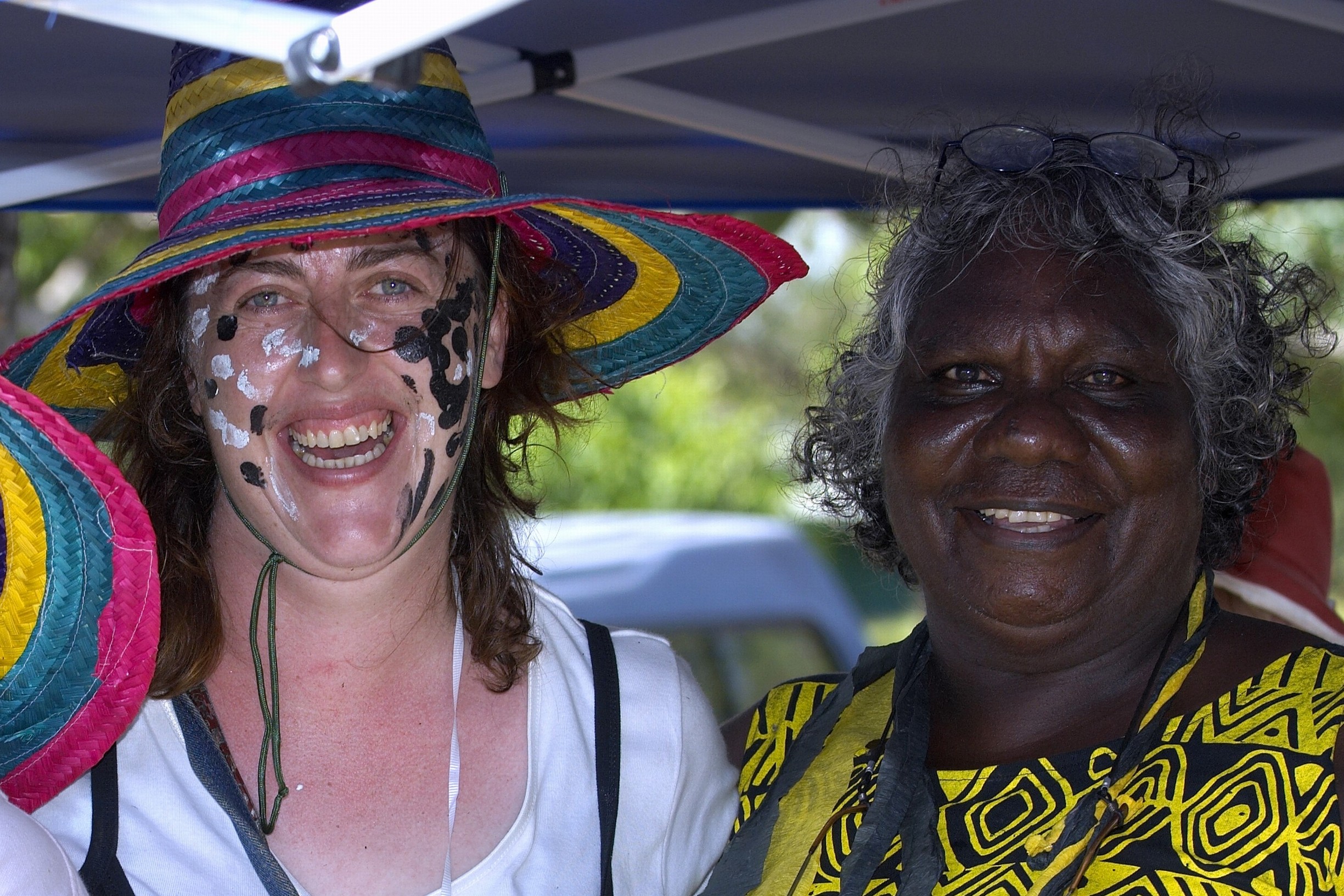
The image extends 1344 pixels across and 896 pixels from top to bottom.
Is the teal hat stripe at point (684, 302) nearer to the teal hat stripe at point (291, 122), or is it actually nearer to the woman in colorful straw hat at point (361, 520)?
the woman in colorful straw hat at point (361, 520)

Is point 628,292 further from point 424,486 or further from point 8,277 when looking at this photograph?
point 8,277

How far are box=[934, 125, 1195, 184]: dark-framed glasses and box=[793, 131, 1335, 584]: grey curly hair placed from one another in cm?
1

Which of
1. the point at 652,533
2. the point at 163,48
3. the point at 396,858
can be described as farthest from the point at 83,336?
the point at 652,533

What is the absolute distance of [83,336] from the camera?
2.14 m

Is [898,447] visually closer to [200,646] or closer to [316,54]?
[200,646]

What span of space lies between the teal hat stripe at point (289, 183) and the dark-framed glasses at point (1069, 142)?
87 centimetres

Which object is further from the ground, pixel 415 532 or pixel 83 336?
pixel 83 336

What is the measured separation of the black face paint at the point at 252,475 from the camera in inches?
76.2

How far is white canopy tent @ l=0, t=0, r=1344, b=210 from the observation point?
2326 millimetres

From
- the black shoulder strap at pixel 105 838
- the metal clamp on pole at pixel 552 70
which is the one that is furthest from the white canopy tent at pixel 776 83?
the black shoulder strap at pixel 105 838

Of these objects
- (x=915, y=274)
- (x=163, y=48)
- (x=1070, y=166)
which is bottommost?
(x=915, y=274)

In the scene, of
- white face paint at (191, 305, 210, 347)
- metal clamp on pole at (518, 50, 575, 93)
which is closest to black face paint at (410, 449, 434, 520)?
white face paint at (191, 305, 210, 347)

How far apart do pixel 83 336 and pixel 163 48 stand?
1.59 ft

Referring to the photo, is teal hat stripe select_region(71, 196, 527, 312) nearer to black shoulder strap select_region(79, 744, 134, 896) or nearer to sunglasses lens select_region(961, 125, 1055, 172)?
black shoulder strap select_region(79, 744, 134, 896)
